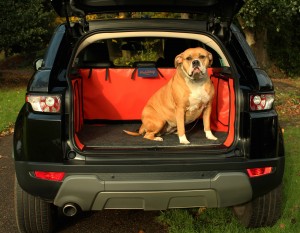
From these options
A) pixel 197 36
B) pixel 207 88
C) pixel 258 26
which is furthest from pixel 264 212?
pixel 258 26

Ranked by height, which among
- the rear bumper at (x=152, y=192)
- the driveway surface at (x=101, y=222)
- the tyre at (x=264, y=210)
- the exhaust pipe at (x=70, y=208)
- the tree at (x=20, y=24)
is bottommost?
the driveway surface at (x=101, y=222)

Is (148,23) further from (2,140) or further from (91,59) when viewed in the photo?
(2,140)

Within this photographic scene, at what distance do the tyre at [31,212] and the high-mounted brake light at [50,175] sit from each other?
0.39m

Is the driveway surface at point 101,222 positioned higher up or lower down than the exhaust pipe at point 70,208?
lower down

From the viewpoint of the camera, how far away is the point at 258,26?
19172 millimetres

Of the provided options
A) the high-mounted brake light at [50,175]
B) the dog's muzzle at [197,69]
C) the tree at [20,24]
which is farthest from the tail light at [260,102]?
the tree at [20,24]

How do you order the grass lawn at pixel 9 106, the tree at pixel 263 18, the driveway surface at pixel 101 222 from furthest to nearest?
the tree at pixel 263 18 → the grass lawn at pixel 9 106 → the driveway surface at pixel 101 222

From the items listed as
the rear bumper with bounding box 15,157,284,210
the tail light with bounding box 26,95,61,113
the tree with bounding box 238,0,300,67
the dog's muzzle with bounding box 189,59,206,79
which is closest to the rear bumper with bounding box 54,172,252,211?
the rear bumper with bounding box 15,157,284,210

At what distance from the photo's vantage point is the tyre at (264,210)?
144 inches

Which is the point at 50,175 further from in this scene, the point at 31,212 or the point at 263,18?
the point at 263,18

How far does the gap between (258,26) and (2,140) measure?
1459cm

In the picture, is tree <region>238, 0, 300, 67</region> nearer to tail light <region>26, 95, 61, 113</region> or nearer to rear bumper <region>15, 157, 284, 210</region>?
rear bumper <region>15, 157, 284, 210</region>

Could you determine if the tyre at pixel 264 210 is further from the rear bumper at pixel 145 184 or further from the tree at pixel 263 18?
the tree at pixel 263 18

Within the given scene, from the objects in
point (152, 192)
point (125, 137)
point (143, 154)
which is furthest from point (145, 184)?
point (125, 137)
